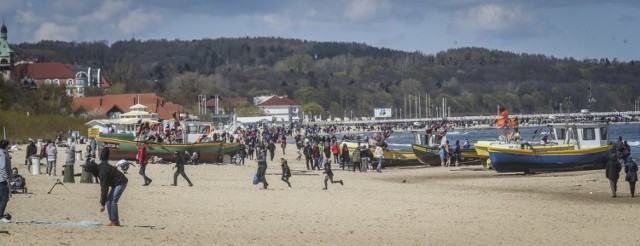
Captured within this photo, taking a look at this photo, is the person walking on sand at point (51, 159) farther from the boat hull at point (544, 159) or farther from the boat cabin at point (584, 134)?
the boat cabin at point (584, 134)

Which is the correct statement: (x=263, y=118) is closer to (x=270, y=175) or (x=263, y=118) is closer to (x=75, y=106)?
(x=75, y=106)

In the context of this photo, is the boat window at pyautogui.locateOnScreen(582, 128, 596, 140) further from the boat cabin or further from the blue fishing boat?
the blue fishing boat

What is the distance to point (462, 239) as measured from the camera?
19.6m

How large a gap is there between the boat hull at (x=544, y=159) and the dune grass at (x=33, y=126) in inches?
1634

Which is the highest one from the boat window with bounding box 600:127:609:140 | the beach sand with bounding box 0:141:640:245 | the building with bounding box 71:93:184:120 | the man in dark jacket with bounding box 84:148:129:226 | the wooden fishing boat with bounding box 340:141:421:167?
the building with bounding box 71:93:184:120

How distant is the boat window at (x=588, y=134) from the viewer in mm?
45719

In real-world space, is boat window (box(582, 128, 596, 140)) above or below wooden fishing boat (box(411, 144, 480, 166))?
above

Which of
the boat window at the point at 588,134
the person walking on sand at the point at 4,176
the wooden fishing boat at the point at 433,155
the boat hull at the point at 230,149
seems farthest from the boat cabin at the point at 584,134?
the person walking on sand at the point at 4,176

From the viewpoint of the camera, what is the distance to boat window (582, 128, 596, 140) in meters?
45.7

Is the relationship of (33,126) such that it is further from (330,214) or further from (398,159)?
(330,214)

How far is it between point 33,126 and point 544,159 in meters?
52.5

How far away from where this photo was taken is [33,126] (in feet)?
279

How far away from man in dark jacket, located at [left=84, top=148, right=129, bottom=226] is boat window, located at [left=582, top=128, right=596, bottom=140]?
3042 cm

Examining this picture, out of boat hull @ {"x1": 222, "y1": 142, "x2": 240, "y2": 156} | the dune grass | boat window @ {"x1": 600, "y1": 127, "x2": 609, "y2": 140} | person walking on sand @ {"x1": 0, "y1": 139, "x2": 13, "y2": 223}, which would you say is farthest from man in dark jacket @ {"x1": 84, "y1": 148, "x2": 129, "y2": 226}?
the dune grass
